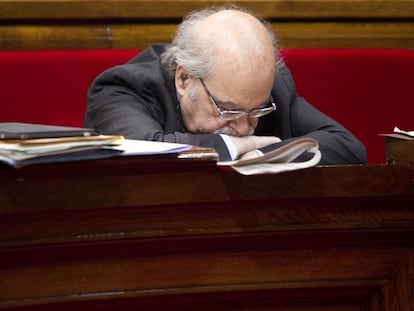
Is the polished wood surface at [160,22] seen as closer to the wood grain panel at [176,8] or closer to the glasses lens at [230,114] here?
the wood grain panel at [176,8]

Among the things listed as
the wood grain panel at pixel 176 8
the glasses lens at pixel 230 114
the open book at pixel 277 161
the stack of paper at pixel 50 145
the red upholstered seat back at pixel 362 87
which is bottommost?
the red upholstered seat back at pixel 362 87

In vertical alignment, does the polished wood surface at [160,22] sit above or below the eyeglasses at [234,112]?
above

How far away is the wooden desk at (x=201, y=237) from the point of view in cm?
109

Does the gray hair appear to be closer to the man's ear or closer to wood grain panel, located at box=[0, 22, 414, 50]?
the man's ear

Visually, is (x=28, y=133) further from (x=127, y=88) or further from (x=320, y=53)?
(x=320, y=53)

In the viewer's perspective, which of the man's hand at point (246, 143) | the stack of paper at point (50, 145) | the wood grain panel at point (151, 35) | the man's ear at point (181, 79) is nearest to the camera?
the stack of paper at point (50, 145)

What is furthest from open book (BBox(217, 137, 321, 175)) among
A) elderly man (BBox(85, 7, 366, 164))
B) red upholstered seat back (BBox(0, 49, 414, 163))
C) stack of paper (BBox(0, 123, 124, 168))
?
red upholstered seat back (BBox(0, 49, 414, 163))

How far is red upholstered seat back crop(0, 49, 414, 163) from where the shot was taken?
7.60ft

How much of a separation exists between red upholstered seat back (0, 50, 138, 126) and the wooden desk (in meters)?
1.24

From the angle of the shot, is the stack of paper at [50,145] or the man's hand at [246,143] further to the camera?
the man's hand at [246,143]

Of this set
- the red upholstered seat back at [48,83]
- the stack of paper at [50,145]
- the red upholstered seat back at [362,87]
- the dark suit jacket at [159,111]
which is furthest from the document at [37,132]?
the red upholstered seat back at [362,87]

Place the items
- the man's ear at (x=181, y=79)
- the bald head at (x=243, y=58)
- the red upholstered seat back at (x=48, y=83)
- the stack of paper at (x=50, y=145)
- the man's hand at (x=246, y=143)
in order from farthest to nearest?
the red upholstered seat back at (x=48, y=83) → the man's ear at (x=181, y=79) → the bald head at (x=243, y=58) → the man's hand at (x=246, y=143) → the stack of paper at (x=50, y=145)

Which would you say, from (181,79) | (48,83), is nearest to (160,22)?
(48,83)

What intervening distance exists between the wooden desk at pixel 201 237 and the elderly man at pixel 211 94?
0.53 m
